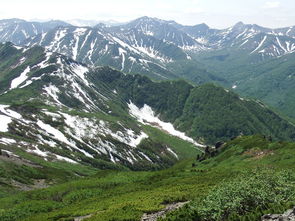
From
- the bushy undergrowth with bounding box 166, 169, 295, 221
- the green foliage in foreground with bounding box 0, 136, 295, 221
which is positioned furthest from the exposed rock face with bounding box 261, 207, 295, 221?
the bushy undergrowth with bounding box 166, 169, 295, 221

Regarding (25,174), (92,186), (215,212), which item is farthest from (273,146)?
(215,212)

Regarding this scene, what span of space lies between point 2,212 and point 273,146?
101 m

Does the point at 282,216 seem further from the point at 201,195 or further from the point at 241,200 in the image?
the point at 201,195

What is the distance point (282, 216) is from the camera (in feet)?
116

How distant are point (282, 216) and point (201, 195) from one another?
3122cm

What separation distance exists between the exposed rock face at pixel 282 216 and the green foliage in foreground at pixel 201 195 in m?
0.95

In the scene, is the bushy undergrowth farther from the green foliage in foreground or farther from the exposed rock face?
the exposed rock face

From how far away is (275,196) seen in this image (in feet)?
144

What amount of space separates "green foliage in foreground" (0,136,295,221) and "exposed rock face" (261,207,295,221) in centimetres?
95

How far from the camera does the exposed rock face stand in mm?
34597

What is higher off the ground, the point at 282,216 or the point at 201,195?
the point at 282,216

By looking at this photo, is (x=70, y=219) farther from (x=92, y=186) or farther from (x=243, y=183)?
(x=92, y=186)

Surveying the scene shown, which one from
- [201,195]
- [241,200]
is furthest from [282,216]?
[201,195]

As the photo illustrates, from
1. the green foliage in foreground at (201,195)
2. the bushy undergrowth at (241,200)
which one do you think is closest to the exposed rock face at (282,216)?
the green foliage in foreground at (201,195)
